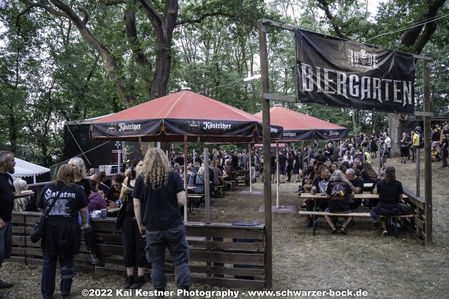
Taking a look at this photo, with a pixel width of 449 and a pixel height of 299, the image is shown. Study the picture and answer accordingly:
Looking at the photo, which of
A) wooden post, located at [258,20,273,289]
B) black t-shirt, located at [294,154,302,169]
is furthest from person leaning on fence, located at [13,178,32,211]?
black t-shirt, located at [294,154,302,169]

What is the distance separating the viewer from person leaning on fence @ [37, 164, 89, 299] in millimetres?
A: 4301

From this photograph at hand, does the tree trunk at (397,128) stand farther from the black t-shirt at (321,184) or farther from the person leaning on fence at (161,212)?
the person leaning on fence at (161,212)

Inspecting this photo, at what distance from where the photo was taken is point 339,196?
312 inches

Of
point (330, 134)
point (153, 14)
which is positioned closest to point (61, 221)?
point (330, 134)

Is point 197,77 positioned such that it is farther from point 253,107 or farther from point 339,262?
point 339,262

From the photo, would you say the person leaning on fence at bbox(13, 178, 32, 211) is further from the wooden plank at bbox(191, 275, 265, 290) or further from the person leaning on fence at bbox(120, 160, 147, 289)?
the wooden plank at bbox(191, 275, 265, 290)

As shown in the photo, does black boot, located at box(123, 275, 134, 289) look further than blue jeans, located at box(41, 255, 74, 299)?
Answer: Yes

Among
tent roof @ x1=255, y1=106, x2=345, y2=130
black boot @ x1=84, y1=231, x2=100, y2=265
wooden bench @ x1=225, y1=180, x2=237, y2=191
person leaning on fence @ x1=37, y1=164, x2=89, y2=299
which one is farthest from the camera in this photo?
wooden bench @ x1=225, y1=180, x2=237, y2=191

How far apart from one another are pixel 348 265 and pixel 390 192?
2.46 meters

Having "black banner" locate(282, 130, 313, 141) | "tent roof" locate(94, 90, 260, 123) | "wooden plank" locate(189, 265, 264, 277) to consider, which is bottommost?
"wooden plank" locate(189, 265, 264, 277)

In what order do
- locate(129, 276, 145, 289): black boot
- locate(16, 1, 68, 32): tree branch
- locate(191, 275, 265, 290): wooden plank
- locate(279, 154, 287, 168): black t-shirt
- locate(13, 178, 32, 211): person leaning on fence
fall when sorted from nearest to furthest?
1. locate(191, 275, 265, 290): wooden plank
2. locate(129, 276, 145, 289): black boot
3. locate(13, 178, 32, 211): person leaning on fence
4. locate(16, 1, 68, 32): tree branch
5. locate(279, 154, 287, 168): black t-shirt

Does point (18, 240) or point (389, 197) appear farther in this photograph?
point (389, 197)

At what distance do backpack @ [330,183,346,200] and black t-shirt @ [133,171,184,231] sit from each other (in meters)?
4.99

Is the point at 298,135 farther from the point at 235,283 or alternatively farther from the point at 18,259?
the point at 18,259
